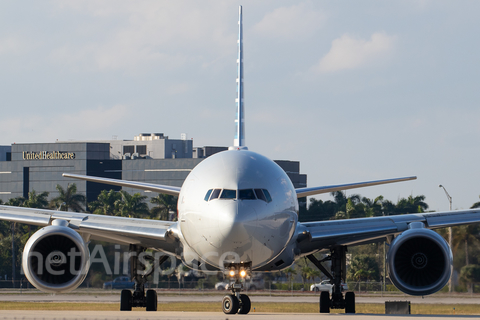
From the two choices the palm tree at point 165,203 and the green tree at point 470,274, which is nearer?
the green tree at point 470,274

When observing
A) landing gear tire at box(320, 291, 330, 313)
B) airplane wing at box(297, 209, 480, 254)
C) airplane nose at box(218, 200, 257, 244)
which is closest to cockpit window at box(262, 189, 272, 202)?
airplane nose at box(218, 200, 257, 244)

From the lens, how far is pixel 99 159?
12231 cm

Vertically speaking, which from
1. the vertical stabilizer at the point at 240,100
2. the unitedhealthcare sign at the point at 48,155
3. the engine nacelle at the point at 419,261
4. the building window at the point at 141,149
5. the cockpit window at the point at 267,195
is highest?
the building window at the point at 141,149

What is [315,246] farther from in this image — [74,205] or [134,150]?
[134,150]

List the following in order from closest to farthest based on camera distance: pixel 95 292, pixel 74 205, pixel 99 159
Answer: pixel 95 292
pixel 74 205
pixel 99 159

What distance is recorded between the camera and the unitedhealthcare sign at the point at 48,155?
4791 inches

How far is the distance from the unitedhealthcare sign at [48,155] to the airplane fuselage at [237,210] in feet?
345

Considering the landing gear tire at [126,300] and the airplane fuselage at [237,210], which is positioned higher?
the airplane fuselage at [237,210]

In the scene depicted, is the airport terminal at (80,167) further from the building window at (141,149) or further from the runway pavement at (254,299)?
the runway pavement at (254,299)

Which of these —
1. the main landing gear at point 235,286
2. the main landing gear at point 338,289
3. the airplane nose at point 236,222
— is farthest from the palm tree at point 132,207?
the airplane nose at point 236,222

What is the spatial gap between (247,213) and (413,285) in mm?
5808

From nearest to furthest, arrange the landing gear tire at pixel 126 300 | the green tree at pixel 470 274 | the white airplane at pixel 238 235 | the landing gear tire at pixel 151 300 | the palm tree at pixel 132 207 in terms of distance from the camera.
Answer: the white airplane at pixel 238 235 → the landing gear tire at pixel 126 300 → the landing gear tire at pixel 151 300 → the green tree at pixel 470 274 → the palm tree at pixel 132 207

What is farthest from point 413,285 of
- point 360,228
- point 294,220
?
point 294,220

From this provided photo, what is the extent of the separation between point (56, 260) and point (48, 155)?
345ft
